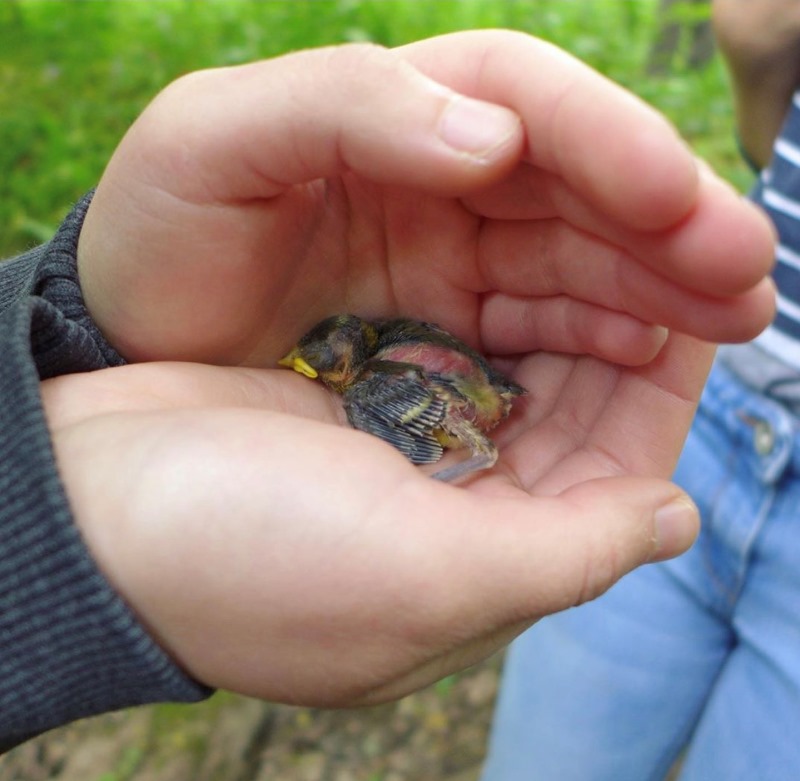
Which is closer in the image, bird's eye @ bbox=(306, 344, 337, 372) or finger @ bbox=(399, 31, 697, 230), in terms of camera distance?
finger @ bbox=(399, 31, 697, 230)

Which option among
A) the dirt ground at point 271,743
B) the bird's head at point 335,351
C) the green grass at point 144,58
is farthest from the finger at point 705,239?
the green grass at point 144,58

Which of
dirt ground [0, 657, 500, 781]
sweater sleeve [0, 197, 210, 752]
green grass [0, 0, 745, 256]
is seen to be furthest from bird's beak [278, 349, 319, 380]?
green grass [0, 0, 745, 256]

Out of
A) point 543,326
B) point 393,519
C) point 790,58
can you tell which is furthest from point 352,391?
point 790,58

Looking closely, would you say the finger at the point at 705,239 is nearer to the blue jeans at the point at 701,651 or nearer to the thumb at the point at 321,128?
the thumb at the point at 321,128

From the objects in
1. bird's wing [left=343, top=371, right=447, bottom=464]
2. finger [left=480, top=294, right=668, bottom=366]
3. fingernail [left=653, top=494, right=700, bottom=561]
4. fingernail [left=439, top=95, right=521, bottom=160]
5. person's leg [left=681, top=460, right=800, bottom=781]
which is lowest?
person's leg [left=681, top=460, right=800, bottom=781]

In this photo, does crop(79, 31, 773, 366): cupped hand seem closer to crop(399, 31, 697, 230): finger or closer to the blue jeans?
crop(399, 31, 697, 230): finger

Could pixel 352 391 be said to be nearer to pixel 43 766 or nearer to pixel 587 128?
pixel 587 128

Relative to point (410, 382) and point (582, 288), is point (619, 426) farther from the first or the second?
point (410, 382)
